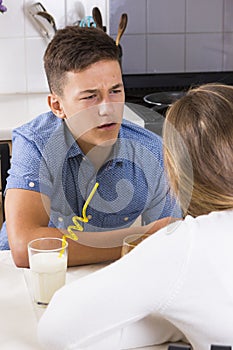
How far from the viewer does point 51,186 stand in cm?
180

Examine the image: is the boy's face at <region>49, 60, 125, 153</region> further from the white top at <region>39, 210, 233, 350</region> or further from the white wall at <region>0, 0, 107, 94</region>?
the white wall at <region>0, 0, 107, 94</region>

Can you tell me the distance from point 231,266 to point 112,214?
86 centimetres

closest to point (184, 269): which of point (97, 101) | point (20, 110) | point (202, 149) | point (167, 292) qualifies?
point (167, 292)

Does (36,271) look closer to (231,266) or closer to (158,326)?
(158,326)

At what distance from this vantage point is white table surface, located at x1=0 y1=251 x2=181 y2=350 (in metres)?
1.21

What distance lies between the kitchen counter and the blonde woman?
150 centimetres

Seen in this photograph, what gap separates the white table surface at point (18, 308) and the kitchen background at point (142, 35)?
65.8 inches

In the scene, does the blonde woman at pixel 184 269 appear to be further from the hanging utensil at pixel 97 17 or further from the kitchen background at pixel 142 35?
the kitchen background at pixel 142 35

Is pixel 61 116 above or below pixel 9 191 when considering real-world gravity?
above

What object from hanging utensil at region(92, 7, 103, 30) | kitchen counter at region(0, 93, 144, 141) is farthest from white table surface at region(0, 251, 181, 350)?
hanging utensil at region(92, 7, 103, 30)

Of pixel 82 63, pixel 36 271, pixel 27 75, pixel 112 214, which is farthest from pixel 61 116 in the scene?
pixel 27 75

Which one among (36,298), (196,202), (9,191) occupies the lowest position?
(36,298)

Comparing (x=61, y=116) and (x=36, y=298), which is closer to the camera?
(x=36, y=298)

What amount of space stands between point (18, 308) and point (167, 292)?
0.40 m
